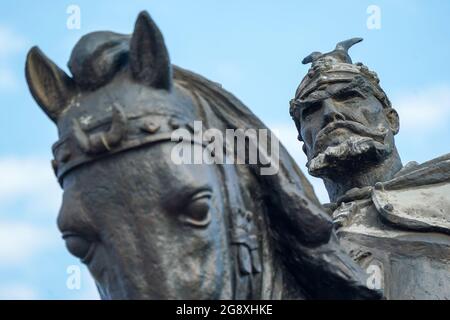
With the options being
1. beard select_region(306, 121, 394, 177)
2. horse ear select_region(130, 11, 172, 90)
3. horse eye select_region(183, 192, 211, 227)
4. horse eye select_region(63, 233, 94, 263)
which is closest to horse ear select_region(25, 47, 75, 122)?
horse ear select_region(130, 11, 172, 90)

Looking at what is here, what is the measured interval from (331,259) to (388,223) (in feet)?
4.23

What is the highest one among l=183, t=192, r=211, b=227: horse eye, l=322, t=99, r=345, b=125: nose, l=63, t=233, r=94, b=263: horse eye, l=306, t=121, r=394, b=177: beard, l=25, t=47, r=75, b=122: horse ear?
l=322, t=99, r=345, b=125: nose

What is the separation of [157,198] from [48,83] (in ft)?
1.94

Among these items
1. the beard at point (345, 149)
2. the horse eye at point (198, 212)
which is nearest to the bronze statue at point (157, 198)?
the horse eye at point (198, 212)

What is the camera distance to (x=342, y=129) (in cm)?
→ 575

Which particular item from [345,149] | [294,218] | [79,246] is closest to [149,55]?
[79,246]

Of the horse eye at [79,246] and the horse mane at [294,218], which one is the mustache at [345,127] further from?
the horse eye at [79,246]

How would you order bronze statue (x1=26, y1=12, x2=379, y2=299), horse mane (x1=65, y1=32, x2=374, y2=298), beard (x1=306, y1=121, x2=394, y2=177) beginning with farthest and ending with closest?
1. beard (x1=306, y1=121, x2=394, y2=177)
2. horse mane (x1=65, y1=32, x2=374, y2=298)
3. bronze statue (x1=26, y1=12, x2=379, y2=299)

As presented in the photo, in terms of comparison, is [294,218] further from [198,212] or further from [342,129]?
[342,129]

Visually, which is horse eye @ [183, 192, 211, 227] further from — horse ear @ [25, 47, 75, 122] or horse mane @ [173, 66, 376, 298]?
horse ear @ [25, 47, 75, 122]

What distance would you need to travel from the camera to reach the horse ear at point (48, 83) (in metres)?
3.67

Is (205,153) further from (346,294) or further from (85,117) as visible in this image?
(346,294)

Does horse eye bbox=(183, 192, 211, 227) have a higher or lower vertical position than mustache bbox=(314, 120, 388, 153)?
lower

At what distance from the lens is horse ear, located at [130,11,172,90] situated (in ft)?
11.4
